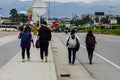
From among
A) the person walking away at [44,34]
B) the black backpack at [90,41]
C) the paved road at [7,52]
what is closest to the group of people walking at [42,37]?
the person walking away at [44,34]

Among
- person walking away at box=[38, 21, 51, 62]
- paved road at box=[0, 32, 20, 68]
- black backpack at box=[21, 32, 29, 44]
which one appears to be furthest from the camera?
paved road at box=[0, 32, 20, 68]

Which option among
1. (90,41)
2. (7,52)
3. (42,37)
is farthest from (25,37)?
(7,52)

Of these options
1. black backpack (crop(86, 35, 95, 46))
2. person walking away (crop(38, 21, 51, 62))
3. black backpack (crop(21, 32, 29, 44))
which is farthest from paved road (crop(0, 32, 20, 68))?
black backpack (crop(86, 35, 95, 46))

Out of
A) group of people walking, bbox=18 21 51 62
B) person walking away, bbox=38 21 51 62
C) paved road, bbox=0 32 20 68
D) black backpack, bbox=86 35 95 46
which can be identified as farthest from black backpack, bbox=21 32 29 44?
black backpack, bbox=86 35 95 46

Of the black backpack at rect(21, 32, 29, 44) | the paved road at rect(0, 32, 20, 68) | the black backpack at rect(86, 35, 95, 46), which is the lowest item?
the paved road at rect(0, 32, 20, 68)

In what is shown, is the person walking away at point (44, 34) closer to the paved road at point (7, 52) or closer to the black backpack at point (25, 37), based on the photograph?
the black backpack at point (25, 37)

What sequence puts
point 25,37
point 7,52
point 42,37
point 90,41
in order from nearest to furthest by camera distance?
point 42,37
point 25,37
point 90,41
point 7,52

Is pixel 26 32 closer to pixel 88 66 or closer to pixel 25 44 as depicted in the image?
pixel 25 44

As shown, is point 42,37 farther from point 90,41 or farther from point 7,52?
point 7,52

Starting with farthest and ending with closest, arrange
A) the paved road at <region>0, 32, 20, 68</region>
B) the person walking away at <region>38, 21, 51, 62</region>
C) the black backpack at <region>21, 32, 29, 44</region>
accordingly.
Result: the paved road at <region>0, 32, 20, 68</region>, the black backpack at <region>21, 32, 29, 44</region>, the person walking away at <region>38, 21, 51, 62</region>

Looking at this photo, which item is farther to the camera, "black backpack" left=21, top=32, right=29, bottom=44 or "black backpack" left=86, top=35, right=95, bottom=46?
"black backpack" left=86, top=35, right=95, bottom=46

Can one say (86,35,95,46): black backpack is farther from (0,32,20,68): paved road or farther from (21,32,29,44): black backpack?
(0,32,20,68): paved road

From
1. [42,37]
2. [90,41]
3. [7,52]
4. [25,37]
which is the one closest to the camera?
[42,37]

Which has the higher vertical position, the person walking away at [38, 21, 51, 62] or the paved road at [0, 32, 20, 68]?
the person walking away at [38, 21, 51, 62]
